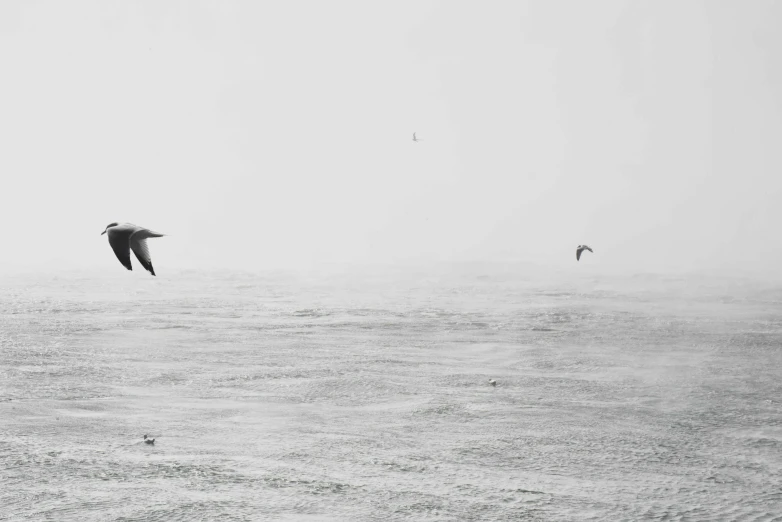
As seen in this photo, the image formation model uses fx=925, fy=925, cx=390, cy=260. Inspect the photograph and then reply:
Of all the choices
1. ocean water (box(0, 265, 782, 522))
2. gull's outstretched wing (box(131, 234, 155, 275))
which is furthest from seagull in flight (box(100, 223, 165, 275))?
ocean water (box(0, 265, 782, 522))

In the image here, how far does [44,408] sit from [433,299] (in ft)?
65.4

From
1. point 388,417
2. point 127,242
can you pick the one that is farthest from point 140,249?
point 388,417

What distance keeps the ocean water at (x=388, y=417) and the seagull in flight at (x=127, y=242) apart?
2449 millimetres

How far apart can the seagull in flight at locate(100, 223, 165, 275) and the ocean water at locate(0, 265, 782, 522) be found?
8.04 feet

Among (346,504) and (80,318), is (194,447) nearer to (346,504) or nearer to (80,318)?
(346,504)

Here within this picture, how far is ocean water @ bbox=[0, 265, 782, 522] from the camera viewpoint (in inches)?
344

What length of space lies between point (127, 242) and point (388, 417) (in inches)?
229

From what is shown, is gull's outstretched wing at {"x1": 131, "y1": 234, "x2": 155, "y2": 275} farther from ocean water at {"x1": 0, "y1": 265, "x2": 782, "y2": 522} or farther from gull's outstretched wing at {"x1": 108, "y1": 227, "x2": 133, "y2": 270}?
ocean water at {"x1": 0, "y1": 265, "x2": 782, "y2": 522}

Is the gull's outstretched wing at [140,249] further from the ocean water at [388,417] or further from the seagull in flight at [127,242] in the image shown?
the ocean water at [388,417]

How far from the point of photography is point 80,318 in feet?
76.7

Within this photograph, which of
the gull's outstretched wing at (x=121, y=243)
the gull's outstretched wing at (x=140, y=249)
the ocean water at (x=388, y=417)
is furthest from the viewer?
the ocean water at (x=388, y=417)

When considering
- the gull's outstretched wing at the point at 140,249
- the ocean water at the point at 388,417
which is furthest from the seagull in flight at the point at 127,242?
the ocean water at the point at 388,417

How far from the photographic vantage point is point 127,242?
23.8 ft

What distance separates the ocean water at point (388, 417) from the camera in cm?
875
